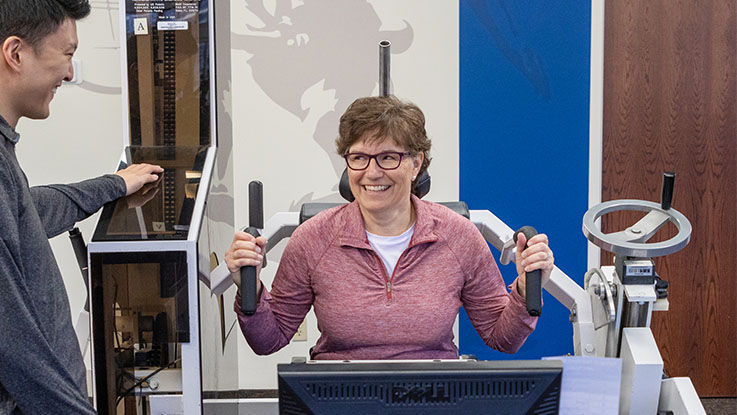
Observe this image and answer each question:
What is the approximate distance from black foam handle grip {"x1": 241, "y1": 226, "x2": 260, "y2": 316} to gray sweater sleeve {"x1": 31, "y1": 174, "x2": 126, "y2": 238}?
47cm

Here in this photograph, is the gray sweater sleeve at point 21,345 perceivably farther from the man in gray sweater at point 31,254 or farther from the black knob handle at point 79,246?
the black knob handle at point 79,246

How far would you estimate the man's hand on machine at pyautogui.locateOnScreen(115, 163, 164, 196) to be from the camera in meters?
1.78

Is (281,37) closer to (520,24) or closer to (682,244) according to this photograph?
(520,24)

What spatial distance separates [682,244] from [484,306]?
1.47 ft

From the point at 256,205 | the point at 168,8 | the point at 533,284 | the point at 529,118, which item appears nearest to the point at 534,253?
the point at 533,284

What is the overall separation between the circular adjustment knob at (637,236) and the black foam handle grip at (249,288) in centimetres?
67

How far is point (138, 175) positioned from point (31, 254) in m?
0.52

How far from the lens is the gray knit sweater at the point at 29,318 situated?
3.97 ft

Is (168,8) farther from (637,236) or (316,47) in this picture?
(637,236)

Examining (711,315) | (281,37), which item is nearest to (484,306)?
(281,37)

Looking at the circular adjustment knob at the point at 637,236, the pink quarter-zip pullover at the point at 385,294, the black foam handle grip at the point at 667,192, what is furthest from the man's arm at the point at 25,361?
the black foam handle grip at the point at 667,192

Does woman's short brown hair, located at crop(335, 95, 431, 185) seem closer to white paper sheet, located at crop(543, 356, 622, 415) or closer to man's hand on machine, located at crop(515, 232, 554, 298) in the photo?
man's hand on machine, located at crop(515, 232, 554, 298)

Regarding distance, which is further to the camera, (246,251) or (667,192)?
(667,192)

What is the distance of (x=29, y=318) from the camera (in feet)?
4.01
